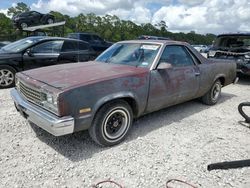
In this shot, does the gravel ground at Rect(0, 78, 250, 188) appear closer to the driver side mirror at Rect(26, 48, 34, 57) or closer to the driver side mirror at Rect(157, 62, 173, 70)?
the driver side mirror at Rect(157, 62, 173, 70)

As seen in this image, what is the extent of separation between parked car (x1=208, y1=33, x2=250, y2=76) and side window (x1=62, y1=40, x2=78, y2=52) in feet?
15.5

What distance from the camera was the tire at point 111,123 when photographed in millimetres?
3502

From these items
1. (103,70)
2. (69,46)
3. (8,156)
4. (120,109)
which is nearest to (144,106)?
(120,109)

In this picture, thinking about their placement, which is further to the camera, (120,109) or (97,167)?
(120,109)

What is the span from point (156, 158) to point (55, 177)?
52.6 inches

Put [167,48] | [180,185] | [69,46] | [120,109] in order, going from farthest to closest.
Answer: [69,46], [167,48], [120,109], [180,185]

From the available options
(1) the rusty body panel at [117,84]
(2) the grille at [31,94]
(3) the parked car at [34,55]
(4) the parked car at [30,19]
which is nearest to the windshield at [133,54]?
(1) the rusty body panel at [117,84]

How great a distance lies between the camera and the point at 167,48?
180 inches

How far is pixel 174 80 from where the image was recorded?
177 inches

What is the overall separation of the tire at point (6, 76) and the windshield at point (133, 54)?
10.3 ft

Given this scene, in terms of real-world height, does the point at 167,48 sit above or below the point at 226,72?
above

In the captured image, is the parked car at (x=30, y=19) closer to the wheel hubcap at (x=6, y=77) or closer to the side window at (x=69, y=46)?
the side window at (x=69, y=46)

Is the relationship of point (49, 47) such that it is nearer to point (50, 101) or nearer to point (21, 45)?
point (21, 45)

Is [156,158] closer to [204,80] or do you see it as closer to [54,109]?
[54,109]
